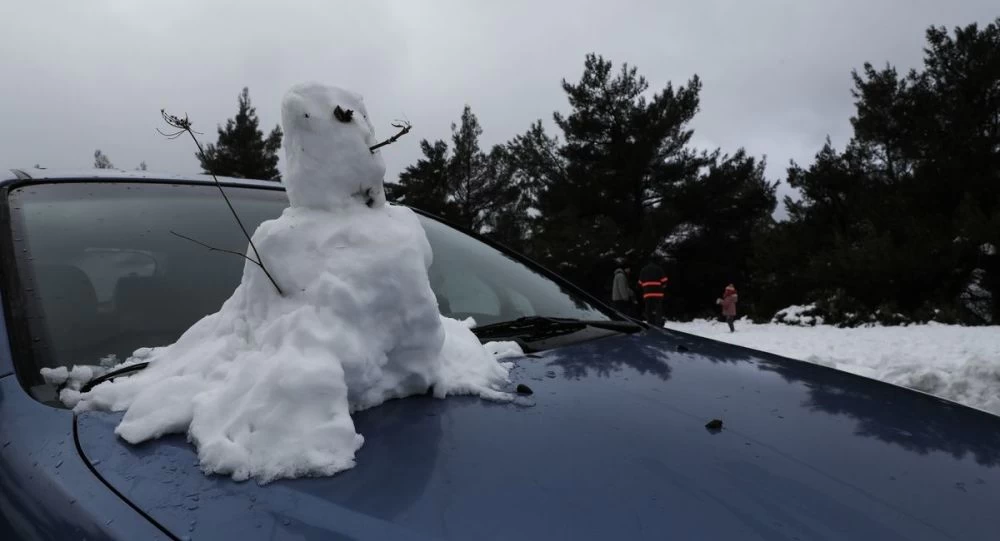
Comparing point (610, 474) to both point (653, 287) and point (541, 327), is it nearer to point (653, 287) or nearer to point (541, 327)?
point (541, 327)

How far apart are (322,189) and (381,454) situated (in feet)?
1.87

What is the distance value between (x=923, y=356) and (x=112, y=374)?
7.48 metres

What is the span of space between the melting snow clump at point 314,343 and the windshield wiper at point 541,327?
169 mm

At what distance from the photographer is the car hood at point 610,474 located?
32.8 inches

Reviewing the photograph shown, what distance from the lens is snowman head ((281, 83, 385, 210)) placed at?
1.31 meters

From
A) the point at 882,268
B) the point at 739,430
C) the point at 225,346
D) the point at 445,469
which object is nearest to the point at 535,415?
the point at 445,469

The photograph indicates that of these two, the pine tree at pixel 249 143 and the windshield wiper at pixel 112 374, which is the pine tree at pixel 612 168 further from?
the windshield wiper at pixel 112 374

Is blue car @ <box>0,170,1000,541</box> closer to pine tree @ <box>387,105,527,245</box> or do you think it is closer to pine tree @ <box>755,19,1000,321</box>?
pine tree @ <box>755,19,1000,321</box>

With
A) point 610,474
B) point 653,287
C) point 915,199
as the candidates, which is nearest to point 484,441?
point 610,474

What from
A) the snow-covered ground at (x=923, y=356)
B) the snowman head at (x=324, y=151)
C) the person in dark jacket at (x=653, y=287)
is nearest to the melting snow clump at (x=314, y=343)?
the snowman head at (x=324, y=151)

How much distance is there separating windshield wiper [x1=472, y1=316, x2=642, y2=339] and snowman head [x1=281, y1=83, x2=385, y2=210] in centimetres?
50

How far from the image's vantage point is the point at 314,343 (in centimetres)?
110

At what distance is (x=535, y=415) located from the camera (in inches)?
45.6

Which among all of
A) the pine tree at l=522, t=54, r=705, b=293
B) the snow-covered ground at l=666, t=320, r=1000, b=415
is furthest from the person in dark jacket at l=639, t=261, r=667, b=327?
the pine tree at l=522, t=54, r=705, b=293
